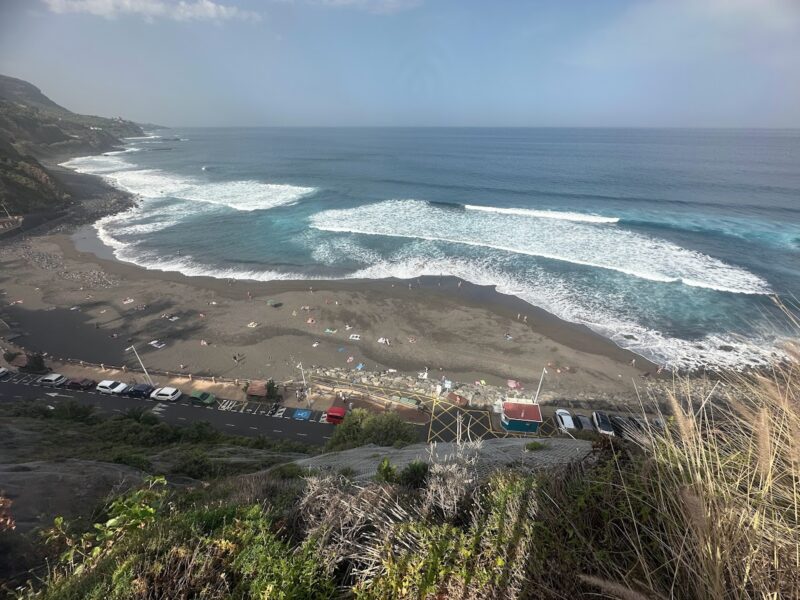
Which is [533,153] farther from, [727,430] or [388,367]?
[727,430]

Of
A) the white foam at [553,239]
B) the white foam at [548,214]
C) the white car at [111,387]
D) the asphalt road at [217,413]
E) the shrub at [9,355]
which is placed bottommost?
the asphalt road at [217,413]

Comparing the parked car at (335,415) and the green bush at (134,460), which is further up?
the green bush at (134,460)

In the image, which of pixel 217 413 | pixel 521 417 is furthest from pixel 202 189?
pixel 521 417

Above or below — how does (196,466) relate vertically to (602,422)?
above

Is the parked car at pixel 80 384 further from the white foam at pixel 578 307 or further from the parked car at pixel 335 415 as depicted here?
the white foam at pixel 578 307

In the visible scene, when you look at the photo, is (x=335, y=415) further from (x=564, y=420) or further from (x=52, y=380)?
(x=52, y=380)

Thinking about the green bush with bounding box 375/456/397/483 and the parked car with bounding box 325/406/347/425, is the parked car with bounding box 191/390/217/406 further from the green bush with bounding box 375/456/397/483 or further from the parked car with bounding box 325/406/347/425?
the green bush with bounding box 375/456/397/483

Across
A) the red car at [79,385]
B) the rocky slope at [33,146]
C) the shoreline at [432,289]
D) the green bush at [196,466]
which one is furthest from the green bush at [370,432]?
the rocky slope at [33,146]
